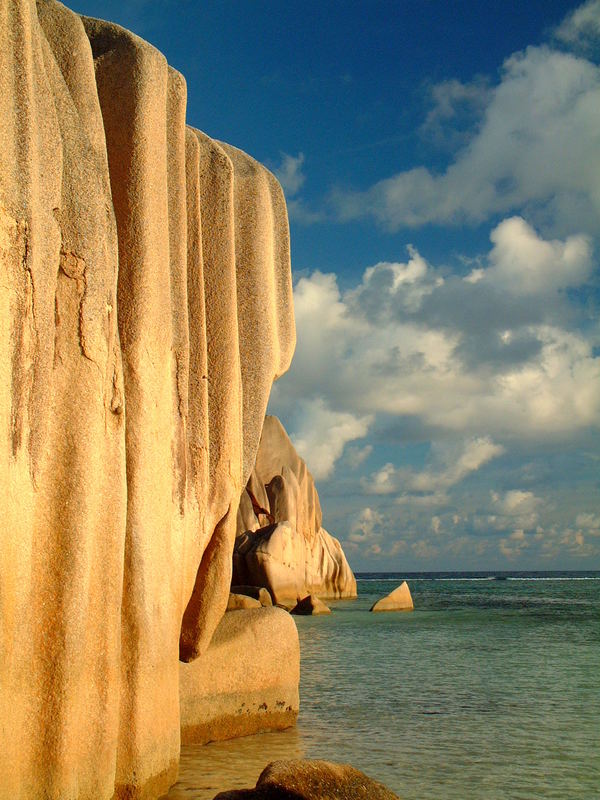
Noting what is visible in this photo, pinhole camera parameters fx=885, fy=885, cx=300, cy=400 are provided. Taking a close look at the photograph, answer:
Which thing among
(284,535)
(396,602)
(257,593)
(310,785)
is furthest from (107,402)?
(284,535)

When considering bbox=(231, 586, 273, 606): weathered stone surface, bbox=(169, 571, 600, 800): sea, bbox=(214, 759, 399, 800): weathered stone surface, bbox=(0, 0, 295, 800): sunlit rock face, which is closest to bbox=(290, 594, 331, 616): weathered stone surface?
bbox=(231, 586, 273, 606): weathered stone surface

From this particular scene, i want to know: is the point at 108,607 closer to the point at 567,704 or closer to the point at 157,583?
the point at 157,583

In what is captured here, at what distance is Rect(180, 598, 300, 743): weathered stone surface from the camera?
245 inches

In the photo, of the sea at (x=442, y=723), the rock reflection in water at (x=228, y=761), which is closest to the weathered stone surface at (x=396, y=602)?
the sea at (x=442, y=723)

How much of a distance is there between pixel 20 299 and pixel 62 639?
162 centimetres

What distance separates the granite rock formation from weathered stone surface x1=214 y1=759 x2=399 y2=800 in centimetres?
2127

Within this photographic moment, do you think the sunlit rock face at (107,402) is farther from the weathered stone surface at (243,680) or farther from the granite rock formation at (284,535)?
the granite rock formation at (284,535)

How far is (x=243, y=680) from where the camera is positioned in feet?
21.4

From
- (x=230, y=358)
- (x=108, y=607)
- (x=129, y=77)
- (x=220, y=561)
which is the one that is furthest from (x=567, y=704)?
(x=129, y=77)

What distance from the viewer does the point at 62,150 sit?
4621mm

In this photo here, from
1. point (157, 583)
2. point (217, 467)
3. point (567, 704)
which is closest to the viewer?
point (157, 583)

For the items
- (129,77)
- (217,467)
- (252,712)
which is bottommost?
(252,712)

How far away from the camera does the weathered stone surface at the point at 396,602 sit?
2525 centimetres

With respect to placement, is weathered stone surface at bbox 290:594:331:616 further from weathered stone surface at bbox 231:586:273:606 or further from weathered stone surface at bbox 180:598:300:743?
weathered stone surface at bbox 180:598:300:743
